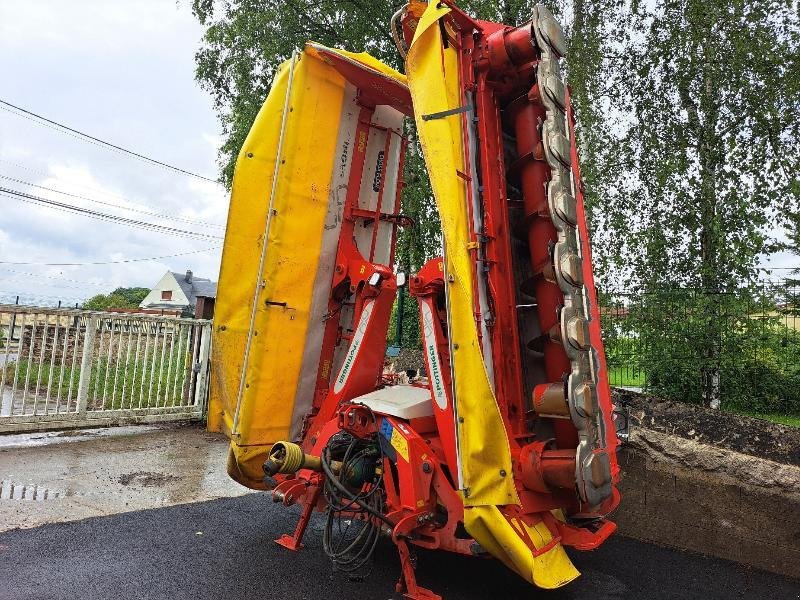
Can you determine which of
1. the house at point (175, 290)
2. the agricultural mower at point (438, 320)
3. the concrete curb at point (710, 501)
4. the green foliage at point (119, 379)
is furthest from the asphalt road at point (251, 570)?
the house at point (175, 290)

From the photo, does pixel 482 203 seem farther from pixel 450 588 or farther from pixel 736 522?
pixel 736 522

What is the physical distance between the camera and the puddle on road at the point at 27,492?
3975 millimetres

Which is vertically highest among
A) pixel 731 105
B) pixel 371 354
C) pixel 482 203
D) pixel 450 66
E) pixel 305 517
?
pixel 731 105

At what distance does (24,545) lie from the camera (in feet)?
10.3

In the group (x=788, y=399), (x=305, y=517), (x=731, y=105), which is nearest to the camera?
(x=305, y=517)

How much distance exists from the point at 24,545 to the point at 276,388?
1.64 m

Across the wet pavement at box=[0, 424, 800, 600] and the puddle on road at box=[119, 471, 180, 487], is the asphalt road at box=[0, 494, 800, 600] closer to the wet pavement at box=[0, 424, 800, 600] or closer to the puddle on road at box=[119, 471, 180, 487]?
the wet pavement at box=[0, 424, 800, 600]

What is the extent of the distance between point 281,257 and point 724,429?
3532mm

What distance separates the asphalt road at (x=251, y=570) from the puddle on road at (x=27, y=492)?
26.9 inches

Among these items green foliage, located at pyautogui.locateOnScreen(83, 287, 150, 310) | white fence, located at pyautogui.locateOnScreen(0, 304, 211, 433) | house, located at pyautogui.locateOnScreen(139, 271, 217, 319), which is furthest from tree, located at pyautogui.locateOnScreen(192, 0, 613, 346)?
house, located at pyautogui.locateOnScreen(139, 271, 217, 319)

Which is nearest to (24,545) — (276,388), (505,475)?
(276,388)

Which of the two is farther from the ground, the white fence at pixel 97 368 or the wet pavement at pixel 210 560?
the white fence at pixel 97 368

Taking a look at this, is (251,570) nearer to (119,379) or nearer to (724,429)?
(724,429)

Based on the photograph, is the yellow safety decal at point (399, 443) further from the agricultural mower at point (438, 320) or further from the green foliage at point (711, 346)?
the green foliage at point (711, 346)
